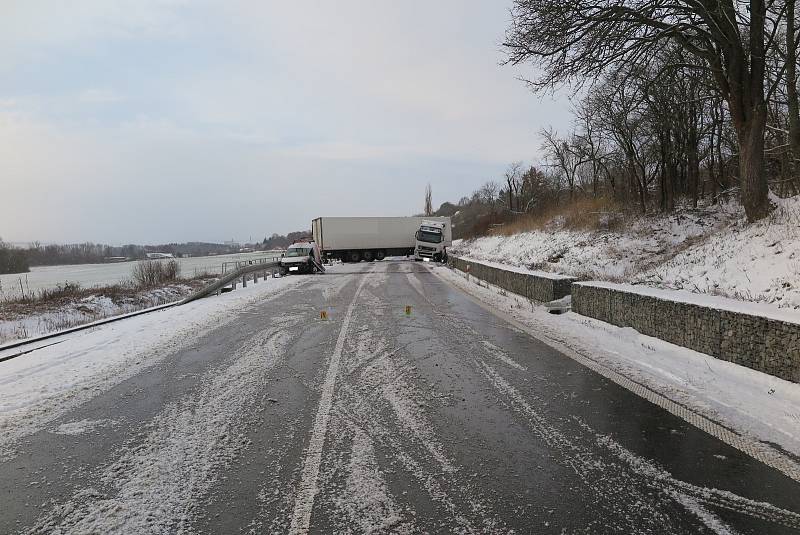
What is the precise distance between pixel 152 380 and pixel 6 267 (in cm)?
4912

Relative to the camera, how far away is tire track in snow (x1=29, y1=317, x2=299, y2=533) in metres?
2.90

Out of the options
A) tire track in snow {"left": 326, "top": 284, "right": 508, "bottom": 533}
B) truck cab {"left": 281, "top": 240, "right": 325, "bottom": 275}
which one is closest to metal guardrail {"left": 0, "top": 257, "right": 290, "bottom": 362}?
truck cab {"left": 281, "top": 240, "right": 325, "bottom": 275}

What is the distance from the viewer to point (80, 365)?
277 inches

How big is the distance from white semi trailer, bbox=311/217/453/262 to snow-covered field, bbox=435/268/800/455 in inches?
1387

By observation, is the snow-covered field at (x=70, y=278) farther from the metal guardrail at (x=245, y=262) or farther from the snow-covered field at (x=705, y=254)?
the snow-covered field at (x=705, y=254)

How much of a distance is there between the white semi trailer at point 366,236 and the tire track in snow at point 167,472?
38901mm

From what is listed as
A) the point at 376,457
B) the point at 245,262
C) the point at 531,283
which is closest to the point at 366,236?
the point at 245,262

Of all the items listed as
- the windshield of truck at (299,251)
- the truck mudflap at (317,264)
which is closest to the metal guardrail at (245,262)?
the windshield of truck at (299,251)

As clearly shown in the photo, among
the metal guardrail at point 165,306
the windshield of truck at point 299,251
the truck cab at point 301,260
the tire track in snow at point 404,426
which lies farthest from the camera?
the windshield of truck at point 299,251

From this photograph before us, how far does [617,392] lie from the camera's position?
17.1 feet

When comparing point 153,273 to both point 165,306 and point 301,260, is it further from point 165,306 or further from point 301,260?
point 165,306

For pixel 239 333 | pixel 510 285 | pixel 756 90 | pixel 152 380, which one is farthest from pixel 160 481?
pixel 756 90

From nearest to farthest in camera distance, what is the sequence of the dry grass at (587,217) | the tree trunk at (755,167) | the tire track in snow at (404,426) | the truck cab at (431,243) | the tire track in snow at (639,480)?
1. the tire track in snow at (639,480)
2. the tire track in snow at (404,426)
3. the tree trunk at (755,167)
4. the dry grass at (587,217)
5. the truck cab at (431,243)

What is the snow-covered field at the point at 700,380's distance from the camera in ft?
14.0
